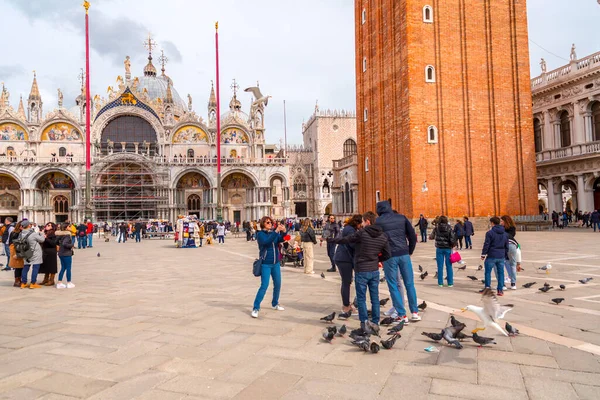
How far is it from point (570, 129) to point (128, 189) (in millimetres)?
39350

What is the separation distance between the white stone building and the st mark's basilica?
1785 cm

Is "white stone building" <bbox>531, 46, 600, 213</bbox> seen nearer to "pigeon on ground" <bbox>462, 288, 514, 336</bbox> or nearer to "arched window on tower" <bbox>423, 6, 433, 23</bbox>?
"arched window on tower" <bbox>423, 6, 433, 23</bbox>

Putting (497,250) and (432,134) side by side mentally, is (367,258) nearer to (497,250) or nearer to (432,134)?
(497,250)

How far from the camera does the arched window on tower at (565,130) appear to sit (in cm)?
3309

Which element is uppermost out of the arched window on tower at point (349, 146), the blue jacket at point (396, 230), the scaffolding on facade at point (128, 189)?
the arched window on tower at point (349, 146)

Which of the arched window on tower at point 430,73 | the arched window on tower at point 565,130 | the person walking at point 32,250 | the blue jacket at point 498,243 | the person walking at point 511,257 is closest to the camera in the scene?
the blue jacket at point 498,243

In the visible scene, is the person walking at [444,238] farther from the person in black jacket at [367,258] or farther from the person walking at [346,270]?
the person in black jacket at [367,258]

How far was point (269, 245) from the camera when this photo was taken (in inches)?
266

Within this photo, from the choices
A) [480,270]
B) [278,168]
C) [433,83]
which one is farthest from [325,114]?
[480,270]

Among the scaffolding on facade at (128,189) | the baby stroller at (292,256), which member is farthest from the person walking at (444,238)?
the scaffolding on facade at (128,189)

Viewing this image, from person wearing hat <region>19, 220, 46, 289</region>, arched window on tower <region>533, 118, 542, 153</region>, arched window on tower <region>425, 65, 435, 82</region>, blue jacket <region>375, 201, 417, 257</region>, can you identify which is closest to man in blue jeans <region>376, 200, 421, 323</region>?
blue jacket <region>375, 201, 417, 257</region>

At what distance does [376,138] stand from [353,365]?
86.3ft

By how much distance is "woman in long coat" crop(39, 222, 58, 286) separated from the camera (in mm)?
10086

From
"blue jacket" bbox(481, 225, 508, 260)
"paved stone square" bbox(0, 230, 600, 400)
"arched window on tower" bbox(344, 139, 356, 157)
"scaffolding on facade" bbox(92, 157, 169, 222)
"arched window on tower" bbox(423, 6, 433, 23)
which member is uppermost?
"arched window on tower" bbox(423, 6, 433, 23)
